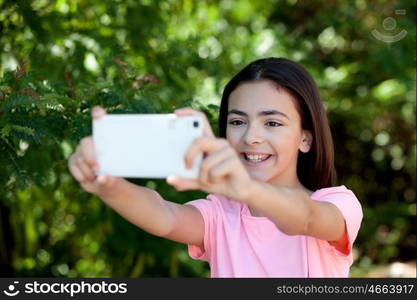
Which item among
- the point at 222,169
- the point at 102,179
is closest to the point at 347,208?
the point at 222,169

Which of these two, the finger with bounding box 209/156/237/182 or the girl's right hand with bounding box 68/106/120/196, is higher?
the girl's right hand with bounding box 68/106/120/196

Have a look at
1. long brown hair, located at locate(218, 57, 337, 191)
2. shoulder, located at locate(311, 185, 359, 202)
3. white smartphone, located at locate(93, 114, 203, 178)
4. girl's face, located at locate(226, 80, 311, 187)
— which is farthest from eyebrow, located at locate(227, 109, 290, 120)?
white smartphone, located at locate(93, 114, 203, 178)

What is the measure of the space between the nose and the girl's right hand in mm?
570

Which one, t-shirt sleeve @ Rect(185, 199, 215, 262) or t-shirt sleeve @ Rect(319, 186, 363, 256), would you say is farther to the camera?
t-shirt sleeve @ Rect(185, 199, 215, 262)

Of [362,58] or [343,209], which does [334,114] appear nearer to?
[362,58]

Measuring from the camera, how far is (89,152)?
5.10 feet

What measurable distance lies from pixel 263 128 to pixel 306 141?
0.28 meters

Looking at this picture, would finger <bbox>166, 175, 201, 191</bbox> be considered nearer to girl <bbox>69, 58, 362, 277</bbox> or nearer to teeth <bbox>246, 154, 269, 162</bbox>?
girl <bbox>69, 58, 362, 277</bbox>

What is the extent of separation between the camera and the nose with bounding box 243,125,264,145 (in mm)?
2100

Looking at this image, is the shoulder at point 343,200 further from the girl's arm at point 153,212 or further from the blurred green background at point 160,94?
the blurred green background at point 160,94

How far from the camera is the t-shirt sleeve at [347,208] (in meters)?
2.00

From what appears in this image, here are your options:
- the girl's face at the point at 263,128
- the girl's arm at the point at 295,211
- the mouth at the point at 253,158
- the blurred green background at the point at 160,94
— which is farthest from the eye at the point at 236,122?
the blurred green background at the point at 160,94

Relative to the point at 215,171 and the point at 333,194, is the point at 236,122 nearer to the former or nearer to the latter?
the point at 333,194

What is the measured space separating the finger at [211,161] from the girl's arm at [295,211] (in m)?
0.10
